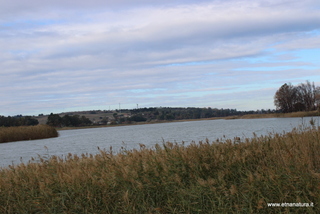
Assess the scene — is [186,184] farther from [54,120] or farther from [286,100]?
[54,120]

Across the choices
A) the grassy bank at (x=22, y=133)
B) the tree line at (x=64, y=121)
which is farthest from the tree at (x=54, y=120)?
the grassy bank at (x=22, y=133)

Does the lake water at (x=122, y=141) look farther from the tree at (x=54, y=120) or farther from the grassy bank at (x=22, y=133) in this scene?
the tree at (x=54, y=120)

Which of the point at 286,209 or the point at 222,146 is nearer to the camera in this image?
the point at 286,209

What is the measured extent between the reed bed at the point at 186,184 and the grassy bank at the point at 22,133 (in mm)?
35486

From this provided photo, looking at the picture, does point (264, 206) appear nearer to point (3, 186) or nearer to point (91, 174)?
point (91, 174)

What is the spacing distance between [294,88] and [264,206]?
89447mm

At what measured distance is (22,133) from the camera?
44.3 meters

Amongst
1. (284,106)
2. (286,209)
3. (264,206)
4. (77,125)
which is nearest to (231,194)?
(264,206)

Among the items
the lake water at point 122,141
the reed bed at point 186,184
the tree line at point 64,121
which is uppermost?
the tree line at point 64,121

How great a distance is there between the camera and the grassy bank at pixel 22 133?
42.9m

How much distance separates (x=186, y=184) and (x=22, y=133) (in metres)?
42.1

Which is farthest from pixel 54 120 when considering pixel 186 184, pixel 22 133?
pixel 186 184

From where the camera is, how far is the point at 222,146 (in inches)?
336

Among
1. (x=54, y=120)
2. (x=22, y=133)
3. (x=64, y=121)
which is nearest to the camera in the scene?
(x=22, y=133)
